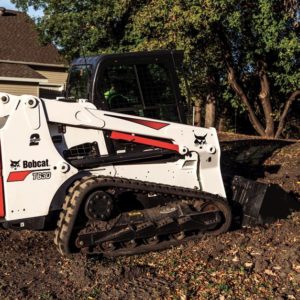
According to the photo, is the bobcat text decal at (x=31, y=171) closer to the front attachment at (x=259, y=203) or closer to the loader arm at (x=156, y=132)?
the loader arm at (x=156, y=132)

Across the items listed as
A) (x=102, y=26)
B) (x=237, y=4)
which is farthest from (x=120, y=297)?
(x=102, y=26)

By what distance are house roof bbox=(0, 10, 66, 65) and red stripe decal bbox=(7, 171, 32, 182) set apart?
841 inches

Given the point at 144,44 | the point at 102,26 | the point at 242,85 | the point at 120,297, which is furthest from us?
the point at 102,26

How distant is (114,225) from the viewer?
19.5 feet

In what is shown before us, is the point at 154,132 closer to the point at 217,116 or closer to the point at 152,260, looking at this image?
the point at 152,260

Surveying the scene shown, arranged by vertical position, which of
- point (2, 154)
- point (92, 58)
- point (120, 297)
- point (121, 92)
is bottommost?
point (120, 297)

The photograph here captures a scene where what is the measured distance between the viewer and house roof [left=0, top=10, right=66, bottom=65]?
26.5 m

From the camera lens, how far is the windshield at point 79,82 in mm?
6536

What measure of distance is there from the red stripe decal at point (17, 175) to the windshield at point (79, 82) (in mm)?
1315

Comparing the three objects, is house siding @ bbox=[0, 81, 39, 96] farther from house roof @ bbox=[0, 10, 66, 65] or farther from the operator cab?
the operator cab

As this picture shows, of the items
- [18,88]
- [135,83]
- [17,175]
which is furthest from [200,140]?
[18,88]

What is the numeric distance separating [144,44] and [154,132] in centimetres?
970

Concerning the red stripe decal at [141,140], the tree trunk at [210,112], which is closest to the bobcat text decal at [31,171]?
the red stripe decal at [141,140]

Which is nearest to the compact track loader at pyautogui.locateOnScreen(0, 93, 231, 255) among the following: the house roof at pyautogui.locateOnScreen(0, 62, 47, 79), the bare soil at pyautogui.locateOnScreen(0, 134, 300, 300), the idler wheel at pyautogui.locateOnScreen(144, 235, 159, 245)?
the idler wheel at pyautogui.locateOnScreen(144, 235, 159, 245)
